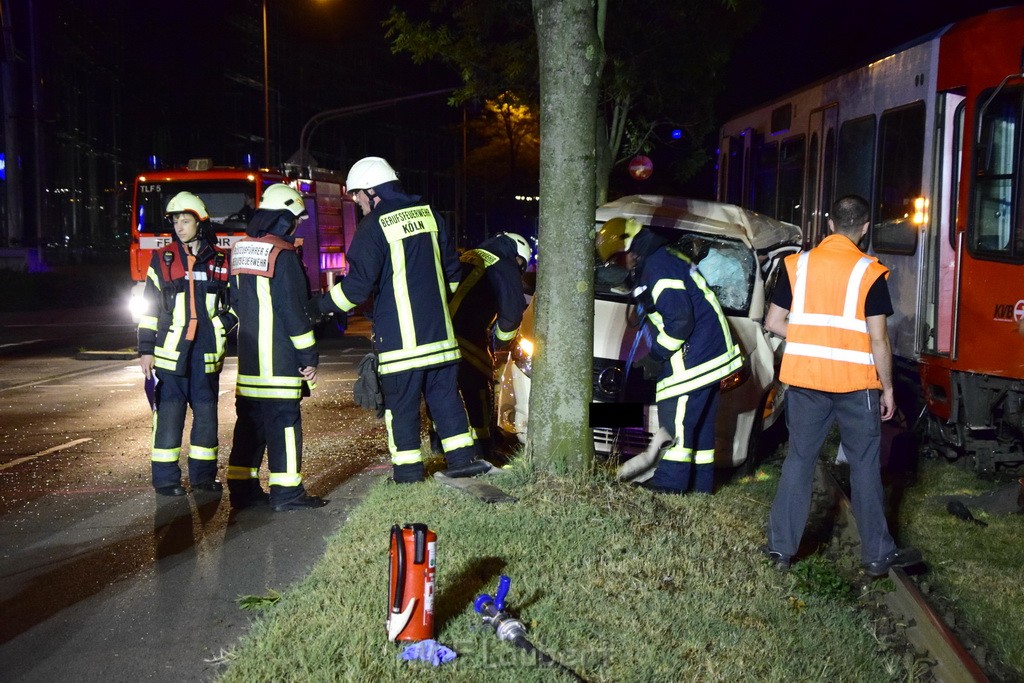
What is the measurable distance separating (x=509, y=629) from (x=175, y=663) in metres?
1.30

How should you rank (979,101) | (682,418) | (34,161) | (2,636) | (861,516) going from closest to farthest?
1. (2,636)
2. (861,516)
3. (682,418)
4. (979,101)
5. (34,161)

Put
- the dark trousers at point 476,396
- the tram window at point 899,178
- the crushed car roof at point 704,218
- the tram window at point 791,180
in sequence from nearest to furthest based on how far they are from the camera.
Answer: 1. the dark trousers at point 476,396
2. the crushed car roof at point 704,218
3. the tram window at point 899,178
4. the tram window at point 791,180

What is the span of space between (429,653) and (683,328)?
3055mm

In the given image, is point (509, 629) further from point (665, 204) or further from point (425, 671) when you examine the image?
point (665, 204)

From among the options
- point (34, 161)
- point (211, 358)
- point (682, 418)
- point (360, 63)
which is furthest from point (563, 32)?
point (360, 63)

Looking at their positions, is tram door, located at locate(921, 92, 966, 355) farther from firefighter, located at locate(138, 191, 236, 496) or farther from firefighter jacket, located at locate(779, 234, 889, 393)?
firefighter, located at locate(138, 191, 236, 496)

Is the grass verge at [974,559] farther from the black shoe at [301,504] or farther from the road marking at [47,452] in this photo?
the road marking at [47,452]

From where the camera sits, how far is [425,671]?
378cm

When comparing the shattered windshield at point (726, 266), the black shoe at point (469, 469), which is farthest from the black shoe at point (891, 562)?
the shattered windshield at point (726, 266)

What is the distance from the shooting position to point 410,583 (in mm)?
3865

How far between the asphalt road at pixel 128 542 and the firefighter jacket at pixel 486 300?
1.11 metres

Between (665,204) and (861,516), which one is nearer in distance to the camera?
(861,516)

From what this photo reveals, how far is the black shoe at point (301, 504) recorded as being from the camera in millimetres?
6379

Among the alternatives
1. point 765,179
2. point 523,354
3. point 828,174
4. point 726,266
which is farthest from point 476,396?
point 765,179
